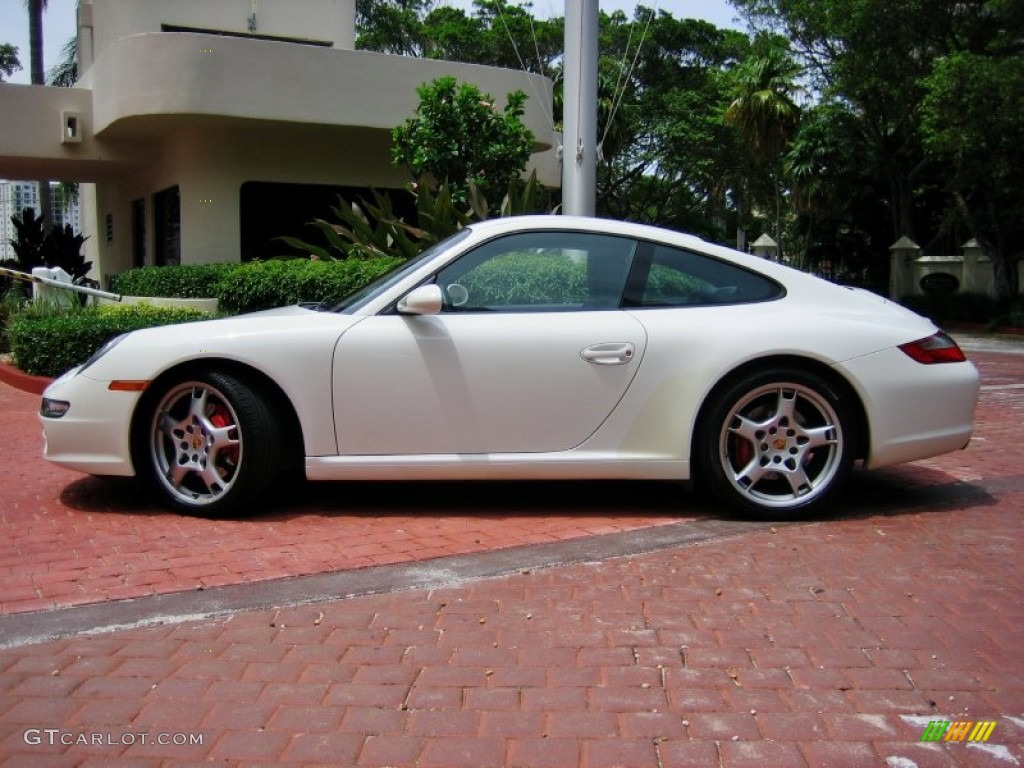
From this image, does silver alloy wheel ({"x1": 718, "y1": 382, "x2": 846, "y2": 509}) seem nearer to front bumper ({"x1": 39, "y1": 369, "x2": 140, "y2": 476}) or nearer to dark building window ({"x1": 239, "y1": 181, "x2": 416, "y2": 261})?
front bumper ({"x1": 39, "y1": 369, "x2": 140, "y2": 476})

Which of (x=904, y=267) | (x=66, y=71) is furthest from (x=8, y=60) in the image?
(x=904, y=267)

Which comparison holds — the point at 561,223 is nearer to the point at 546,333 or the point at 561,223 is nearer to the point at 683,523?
the point at 546,333

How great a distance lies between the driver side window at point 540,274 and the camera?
4789 millimetres

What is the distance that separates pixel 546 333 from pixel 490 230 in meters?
0.62

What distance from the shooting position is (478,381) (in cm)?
461

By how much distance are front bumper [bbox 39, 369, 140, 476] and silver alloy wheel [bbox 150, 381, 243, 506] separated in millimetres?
134

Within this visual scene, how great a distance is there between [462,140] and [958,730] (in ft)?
34.8

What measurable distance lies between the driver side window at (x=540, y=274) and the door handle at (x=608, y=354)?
251mm

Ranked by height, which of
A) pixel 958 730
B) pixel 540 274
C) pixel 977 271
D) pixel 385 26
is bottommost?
pixel 958 730

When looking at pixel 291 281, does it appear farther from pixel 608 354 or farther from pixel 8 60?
pixel 8 60

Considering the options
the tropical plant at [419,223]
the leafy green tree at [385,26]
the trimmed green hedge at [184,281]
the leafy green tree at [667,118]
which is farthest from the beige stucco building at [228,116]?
the leafy green tree at [385,26]

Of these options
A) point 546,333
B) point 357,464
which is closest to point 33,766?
point 357,464

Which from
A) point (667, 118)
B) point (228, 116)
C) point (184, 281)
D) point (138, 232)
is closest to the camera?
point (184, 281)

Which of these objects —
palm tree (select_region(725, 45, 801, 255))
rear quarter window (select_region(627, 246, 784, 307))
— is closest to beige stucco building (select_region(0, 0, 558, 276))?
rear quarter window (select_region(627, 246, 784, 307))
